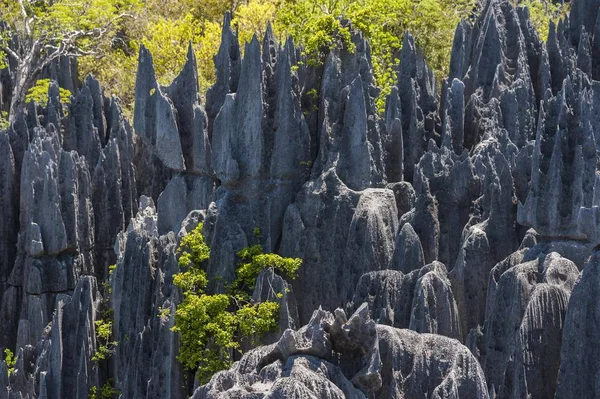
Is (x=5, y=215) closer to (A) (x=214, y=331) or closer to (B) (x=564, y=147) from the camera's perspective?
(A) (x=214, y=331)

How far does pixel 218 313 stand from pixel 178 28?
22.2 metres

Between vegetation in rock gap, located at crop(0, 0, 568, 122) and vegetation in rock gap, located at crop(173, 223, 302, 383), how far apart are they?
32.7ft

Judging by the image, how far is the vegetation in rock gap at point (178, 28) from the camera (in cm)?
4703

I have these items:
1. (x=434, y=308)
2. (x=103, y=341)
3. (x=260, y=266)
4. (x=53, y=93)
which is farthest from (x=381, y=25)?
(x=434, y=308)

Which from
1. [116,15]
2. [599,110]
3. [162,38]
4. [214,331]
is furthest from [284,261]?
[116,15]

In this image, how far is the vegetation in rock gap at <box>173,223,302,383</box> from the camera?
33188 millimetres

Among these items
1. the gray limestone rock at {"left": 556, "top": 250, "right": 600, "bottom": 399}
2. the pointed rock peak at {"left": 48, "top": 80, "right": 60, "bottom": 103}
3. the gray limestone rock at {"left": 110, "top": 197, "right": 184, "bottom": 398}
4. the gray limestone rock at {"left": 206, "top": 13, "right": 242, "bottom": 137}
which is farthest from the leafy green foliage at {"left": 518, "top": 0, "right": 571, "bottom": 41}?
the gray limestone rock at {"left": 556, "top": 250, "right": 600, "bottom": 399}

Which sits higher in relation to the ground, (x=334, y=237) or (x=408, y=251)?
(x=334, y=237)

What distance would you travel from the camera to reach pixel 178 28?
54.2 m

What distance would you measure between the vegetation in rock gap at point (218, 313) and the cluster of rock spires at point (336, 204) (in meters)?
0.44

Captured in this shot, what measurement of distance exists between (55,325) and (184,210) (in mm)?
4660

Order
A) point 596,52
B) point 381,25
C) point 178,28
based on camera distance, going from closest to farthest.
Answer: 1. point 596,52
2. point 381,25
3. point 178,28

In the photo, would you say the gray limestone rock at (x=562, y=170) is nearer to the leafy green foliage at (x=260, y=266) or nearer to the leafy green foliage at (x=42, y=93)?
the leafy green foliage at (x=260, y=266)

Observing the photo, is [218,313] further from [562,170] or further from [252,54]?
[562,170]
